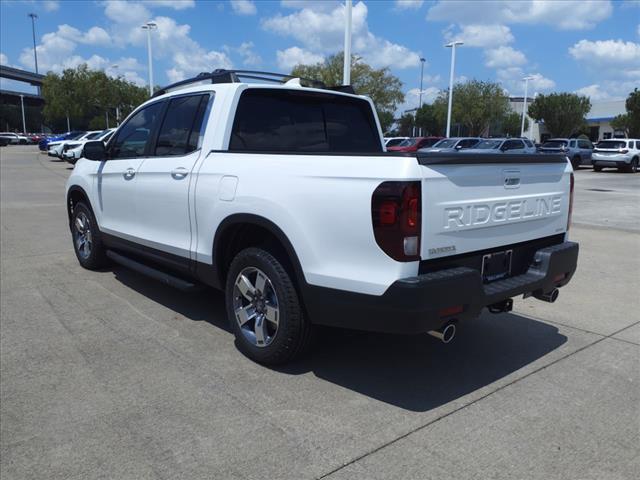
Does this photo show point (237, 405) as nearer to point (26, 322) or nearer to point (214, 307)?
point (214, 307)

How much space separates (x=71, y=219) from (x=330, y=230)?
4776mm

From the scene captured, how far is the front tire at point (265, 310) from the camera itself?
137 inches

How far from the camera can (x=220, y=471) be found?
2.64 meters

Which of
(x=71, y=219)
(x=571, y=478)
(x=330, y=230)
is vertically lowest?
(x=571, y=478)

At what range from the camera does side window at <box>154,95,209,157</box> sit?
4.40 m

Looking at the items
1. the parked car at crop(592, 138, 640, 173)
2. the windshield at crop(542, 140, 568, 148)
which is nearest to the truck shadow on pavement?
the parked car at crop(592, 138, 640, 173)

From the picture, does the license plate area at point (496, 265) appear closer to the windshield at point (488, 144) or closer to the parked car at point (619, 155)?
the windshield at point (488, 144)

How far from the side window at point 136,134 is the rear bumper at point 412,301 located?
106 inches

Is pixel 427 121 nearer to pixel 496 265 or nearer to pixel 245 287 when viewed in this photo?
pixel 496 265

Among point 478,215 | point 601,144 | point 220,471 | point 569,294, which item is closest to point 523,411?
point 478,215

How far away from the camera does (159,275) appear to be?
471cm

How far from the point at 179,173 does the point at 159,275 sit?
0.96 metres

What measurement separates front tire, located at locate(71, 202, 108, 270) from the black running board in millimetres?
591

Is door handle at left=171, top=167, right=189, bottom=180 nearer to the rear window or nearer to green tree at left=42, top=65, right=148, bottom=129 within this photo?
the rear window
